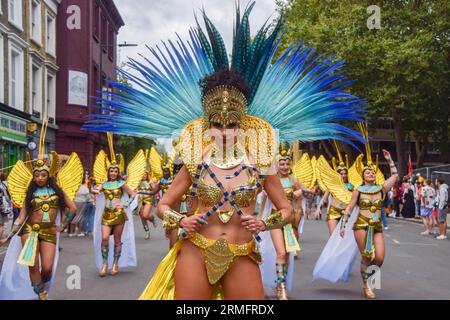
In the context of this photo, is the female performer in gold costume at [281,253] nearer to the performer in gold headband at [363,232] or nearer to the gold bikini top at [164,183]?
the performer in gold headband at [363,232]

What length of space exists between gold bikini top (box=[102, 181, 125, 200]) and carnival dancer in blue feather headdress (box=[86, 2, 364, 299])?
552cm

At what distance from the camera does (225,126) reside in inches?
168

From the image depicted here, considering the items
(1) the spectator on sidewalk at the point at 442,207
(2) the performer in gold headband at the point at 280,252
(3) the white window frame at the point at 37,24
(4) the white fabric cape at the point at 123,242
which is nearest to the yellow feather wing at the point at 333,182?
(2) the performer in gold headband at the point at 280,252

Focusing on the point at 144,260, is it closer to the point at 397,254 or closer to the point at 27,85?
the point at 397,254

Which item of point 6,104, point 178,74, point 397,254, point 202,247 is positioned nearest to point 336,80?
point 178,74

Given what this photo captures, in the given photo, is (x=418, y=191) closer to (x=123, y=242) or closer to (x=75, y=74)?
(x=123, y=242)

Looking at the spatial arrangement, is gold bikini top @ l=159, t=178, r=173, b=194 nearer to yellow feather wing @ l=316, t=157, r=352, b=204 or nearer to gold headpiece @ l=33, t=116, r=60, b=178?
yellow feather wing @ l=316, t=157, r=352, b=204

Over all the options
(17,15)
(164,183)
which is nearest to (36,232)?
(164,183)

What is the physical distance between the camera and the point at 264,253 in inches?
349

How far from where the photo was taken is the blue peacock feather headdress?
4605 millimetres

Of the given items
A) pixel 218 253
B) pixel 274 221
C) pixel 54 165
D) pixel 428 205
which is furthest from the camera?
pixel 428 205

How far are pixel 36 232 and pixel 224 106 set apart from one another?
4.09 metres

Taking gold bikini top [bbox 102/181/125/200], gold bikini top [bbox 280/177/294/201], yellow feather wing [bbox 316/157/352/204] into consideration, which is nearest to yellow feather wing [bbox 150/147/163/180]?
gold bikini top [bbox 102/181/125/200]
